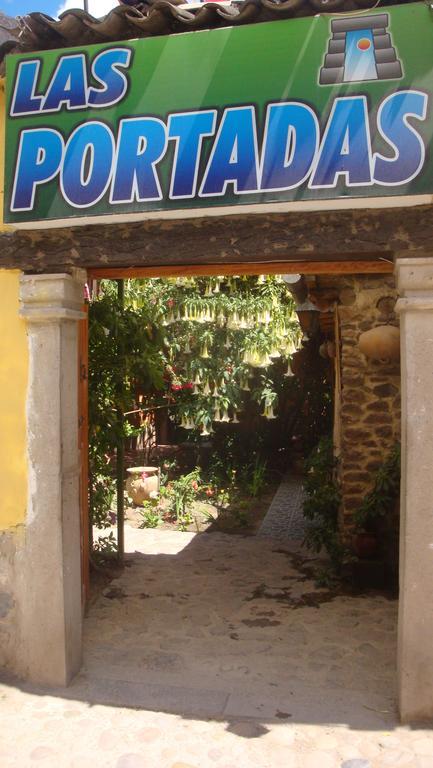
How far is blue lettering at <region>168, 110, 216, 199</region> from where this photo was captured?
12.4 ft

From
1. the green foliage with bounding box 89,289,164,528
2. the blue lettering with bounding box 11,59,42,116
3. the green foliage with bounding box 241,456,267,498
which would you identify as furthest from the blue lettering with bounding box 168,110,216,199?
the green foliage with bounding box 241,456,267,498

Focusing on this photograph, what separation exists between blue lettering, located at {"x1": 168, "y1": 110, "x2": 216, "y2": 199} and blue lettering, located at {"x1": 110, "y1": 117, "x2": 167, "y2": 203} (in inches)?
3.3

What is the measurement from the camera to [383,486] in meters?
5.90

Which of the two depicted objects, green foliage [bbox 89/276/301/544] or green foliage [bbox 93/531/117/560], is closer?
green foliage [bbox 93/531/117/560]

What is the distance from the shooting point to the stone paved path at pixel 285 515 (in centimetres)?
872

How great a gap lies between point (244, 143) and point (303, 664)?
3.55 meters

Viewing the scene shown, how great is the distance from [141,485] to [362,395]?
4513 mm

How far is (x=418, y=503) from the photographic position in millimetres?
3609

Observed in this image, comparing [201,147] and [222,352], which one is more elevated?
[201,147]

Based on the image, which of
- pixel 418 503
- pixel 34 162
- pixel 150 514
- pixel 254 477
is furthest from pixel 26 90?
pixel 254 477

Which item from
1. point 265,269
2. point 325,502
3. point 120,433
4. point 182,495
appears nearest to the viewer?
point 265,269

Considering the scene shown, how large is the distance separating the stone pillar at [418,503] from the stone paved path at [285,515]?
15.8 feet

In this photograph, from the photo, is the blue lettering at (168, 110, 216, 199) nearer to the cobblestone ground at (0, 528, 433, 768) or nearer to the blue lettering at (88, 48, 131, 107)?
the blue lettering at (88, 48, 131, 107)

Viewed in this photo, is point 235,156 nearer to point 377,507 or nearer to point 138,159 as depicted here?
point 138,159
